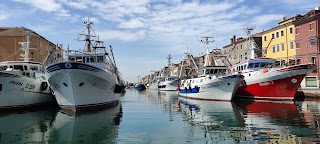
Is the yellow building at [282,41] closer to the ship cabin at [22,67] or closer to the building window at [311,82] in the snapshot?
the building window at [311,82]

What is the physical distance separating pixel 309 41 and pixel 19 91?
138 ft

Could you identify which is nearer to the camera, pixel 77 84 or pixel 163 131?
pixel 163 131

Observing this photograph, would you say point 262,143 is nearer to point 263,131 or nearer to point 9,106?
point 263,131

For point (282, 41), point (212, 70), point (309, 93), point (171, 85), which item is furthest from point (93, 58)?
point (171, 85)

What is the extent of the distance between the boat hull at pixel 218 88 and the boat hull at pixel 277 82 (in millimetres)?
2793

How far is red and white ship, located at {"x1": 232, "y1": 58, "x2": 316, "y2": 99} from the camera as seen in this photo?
34.5 metres

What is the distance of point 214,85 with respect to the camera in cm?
3734

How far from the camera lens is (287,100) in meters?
36.4

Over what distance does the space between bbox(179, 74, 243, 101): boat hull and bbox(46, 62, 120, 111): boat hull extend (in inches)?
566

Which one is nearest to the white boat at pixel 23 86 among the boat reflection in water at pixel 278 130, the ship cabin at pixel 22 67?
the ship cabin at pixel 22 67

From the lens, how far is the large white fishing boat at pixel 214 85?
117ft

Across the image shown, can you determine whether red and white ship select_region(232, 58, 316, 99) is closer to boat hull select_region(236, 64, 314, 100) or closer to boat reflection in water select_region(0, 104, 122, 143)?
boat hull select_region(236, 64, 314, 100)

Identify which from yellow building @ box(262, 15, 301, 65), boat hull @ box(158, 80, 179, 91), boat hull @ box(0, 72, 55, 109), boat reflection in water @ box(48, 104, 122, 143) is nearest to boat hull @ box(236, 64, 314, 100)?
yellow building @ box(262, 15, 301, 65)

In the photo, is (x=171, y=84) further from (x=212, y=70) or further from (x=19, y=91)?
(x=19, y=91)
